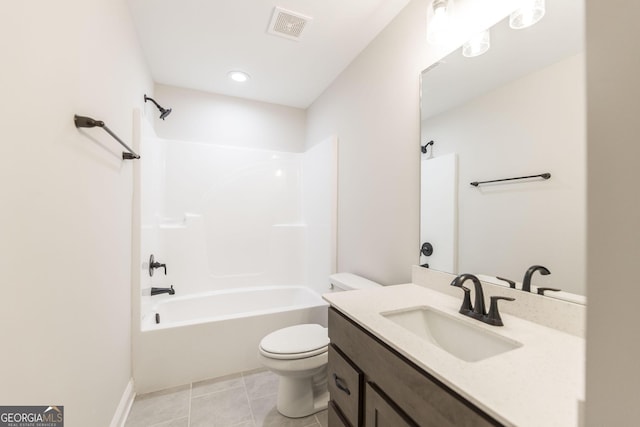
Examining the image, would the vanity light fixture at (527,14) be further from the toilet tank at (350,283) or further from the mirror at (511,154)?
the toilet tank at (350,283)

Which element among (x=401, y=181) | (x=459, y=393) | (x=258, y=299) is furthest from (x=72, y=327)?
(x=258, y=299)

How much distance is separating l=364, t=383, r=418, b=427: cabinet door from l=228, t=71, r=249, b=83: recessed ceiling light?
254 cm

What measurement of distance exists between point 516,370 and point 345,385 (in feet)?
2.03

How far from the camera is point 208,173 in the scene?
2.76 metres

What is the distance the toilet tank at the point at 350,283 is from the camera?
1.75 m

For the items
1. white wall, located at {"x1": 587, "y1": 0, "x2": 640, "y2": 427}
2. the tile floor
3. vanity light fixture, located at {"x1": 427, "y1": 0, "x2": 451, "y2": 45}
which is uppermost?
vanity light fixture, located at {"x1": 427, "y1": 0, "x2": 451, "y2": 45}

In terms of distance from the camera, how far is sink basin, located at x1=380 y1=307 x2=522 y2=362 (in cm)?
87

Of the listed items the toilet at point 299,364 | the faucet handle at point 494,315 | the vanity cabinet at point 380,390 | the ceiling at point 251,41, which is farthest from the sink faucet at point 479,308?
the ceiling at point 251,41

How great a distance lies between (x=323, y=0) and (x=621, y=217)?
1.78 metres

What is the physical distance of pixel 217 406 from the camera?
5.46ft

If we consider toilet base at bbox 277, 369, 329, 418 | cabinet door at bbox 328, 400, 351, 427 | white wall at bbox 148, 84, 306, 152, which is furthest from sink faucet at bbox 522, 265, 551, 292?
white wall at bbox 148, 84, 306, 152

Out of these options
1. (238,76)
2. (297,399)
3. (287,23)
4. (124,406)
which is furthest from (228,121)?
(297,399)

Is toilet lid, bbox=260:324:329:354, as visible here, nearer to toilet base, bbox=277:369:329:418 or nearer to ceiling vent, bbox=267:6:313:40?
toilet base, bbox=277:369:329:418

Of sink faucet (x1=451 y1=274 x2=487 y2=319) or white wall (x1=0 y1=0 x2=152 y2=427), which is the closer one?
white wall (x1=0 y1=0 x2=152 y2=427)
